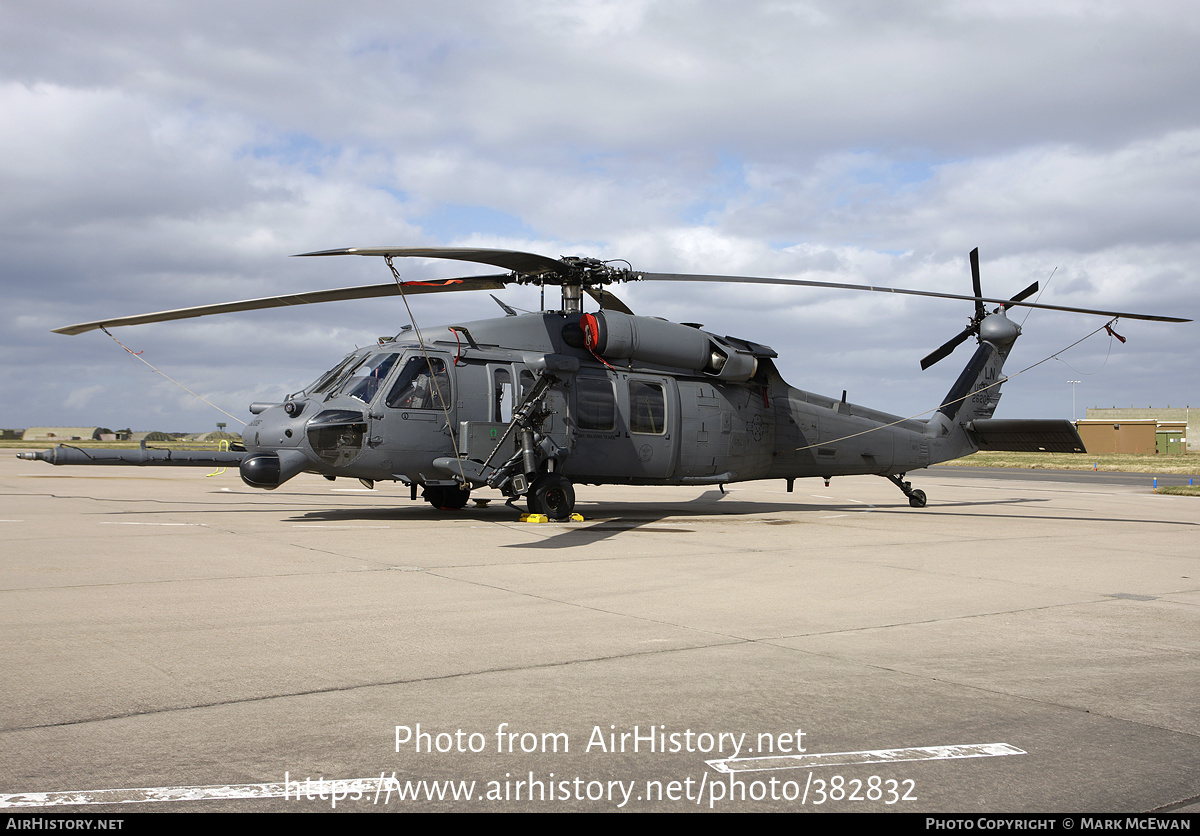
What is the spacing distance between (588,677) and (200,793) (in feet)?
7.54

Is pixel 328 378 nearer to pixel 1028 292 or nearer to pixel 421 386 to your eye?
pixel 421 386

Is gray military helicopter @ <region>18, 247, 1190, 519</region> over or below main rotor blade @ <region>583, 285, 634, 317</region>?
below

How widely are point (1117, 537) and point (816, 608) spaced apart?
29.1 feet

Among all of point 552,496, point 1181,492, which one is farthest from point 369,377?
point 1181,492

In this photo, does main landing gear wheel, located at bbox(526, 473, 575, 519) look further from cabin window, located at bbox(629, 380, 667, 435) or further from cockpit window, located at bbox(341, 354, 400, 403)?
cockpit window, located at bbox(341, 354, 400, 403)

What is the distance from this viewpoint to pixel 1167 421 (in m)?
104

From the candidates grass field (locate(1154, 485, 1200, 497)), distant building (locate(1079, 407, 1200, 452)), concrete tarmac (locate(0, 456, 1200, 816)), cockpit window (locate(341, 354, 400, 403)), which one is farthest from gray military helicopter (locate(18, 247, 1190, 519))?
distant building (locate(1079, 407, 1200, 452))

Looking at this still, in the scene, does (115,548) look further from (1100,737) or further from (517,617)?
(1100,737)

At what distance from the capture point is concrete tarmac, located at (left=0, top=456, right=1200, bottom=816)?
3.56 m

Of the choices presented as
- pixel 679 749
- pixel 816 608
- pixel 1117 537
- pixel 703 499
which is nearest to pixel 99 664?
pixel 679 749

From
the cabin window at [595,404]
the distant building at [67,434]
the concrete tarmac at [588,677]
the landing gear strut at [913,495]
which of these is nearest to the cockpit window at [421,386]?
the cabin window at [595,404]

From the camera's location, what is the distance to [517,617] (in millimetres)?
6875

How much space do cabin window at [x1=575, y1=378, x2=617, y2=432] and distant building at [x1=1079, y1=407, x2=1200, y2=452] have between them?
77.9 m

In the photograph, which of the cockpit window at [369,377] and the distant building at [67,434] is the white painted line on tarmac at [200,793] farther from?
the distant building at [67,434]
